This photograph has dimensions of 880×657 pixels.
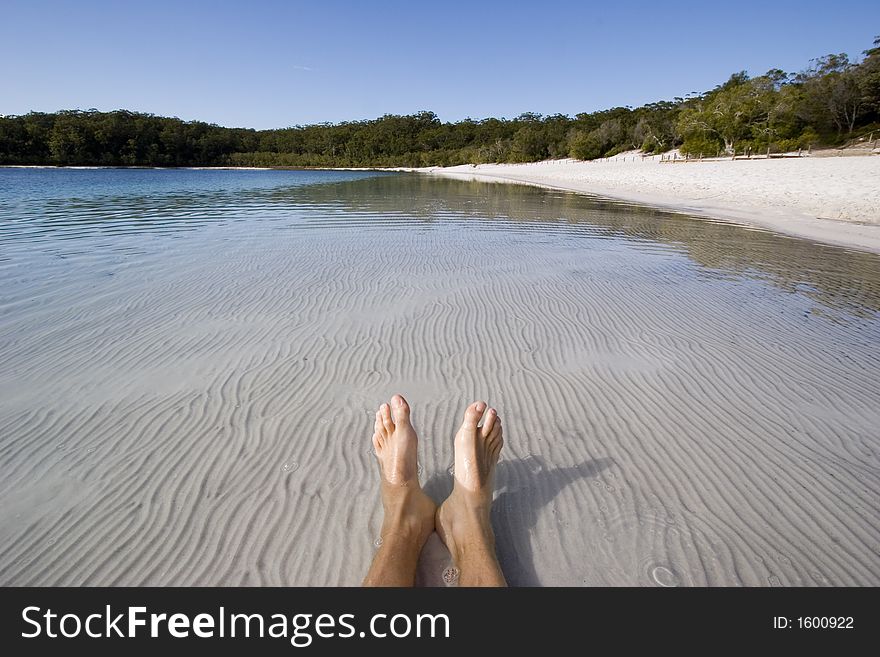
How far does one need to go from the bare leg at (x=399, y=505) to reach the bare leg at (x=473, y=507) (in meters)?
0.16

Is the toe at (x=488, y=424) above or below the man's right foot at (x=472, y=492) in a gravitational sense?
above

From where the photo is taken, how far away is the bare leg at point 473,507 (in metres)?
2.20

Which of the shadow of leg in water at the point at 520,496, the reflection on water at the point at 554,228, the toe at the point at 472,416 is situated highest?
the reflection on water at the point at 554,228

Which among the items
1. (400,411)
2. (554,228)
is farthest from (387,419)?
(554,228)

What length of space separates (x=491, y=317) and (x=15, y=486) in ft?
16.2

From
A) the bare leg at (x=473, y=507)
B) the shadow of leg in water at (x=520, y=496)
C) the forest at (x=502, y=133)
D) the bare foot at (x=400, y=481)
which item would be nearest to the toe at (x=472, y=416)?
the bare leg at (x=473, y=507)

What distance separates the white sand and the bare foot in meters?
13.0

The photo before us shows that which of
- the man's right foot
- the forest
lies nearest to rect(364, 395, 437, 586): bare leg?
the man's right foot

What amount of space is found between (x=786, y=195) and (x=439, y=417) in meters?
21.7

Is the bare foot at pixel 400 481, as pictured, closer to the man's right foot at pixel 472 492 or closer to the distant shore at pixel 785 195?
the man's right foot at pixel 472 492

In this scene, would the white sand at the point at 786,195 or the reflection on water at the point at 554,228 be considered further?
the white sand at the point at 786,195
